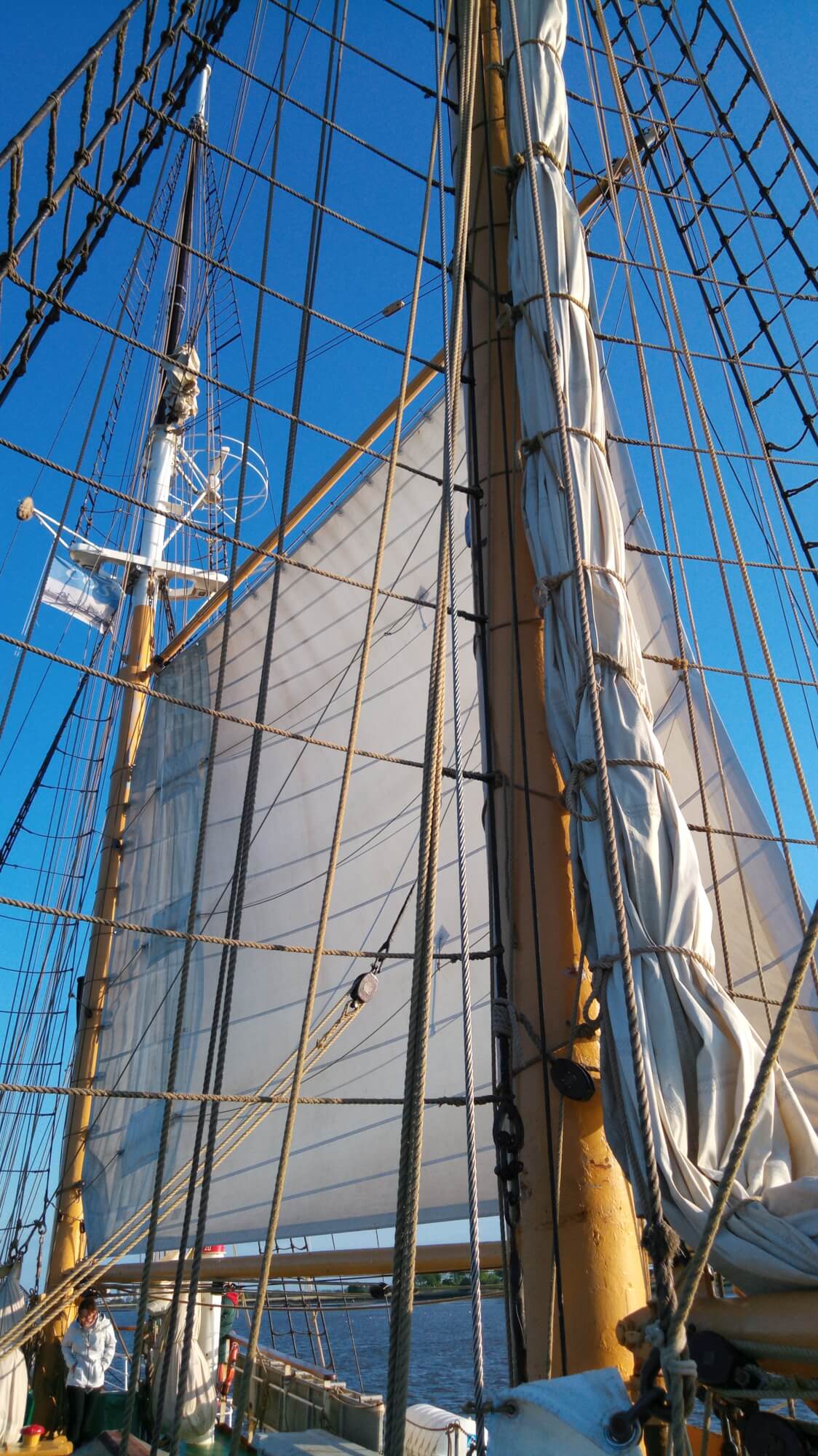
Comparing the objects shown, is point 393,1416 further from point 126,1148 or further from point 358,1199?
point 126,1148

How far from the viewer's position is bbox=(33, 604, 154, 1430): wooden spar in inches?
258

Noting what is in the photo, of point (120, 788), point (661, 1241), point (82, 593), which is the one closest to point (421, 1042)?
point (661, 1241)

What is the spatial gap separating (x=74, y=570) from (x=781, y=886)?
784cm

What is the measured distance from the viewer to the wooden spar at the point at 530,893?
2008mm

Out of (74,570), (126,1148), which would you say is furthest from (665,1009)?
(74,570)

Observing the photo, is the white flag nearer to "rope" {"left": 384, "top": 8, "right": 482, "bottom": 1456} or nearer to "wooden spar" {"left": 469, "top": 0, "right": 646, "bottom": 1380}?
"wooden spar" {"left": 469, "top": 0, "right": 646, "bottom": 1380}

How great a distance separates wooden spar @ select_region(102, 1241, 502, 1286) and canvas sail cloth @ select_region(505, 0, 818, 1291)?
358 centimetres

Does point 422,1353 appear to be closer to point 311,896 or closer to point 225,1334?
point 225,1334

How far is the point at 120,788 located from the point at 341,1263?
197 inches

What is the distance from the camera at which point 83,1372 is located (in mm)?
5887

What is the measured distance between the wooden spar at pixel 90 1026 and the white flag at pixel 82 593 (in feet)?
1.23

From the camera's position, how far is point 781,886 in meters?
4.57

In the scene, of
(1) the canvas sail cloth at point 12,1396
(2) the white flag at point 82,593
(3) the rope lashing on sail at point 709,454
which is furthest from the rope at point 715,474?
(2) the white flag at point 82,593

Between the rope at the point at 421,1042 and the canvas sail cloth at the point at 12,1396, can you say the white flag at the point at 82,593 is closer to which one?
the canvas sail cloth at the point at 12,1396
